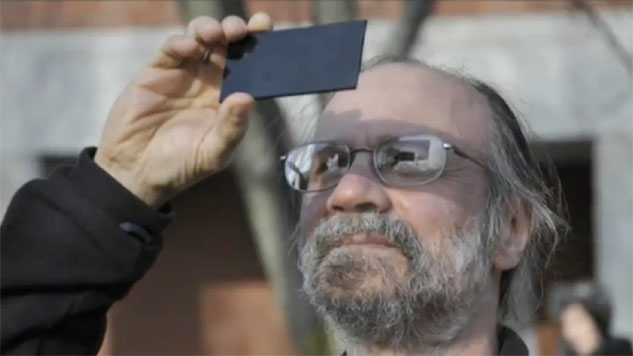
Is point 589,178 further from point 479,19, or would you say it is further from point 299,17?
point 299,17

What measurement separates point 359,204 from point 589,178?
7.43 meters

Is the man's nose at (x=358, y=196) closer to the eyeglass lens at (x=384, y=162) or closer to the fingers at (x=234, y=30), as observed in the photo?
the eyeglass lens at (x=384, y=162)

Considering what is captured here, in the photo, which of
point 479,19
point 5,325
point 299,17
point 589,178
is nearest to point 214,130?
point 5,325

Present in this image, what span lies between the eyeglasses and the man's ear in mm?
123

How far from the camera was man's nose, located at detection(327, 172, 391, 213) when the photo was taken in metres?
2.41

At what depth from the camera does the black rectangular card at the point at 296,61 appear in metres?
2.21

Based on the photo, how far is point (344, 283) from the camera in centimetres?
241

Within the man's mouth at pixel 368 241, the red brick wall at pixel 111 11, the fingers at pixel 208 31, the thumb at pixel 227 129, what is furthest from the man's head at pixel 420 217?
the red brick wall at pixel 111 11

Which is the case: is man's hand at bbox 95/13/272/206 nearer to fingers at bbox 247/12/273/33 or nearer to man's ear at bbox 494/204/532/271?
fingers at bbox 247/12/273/33

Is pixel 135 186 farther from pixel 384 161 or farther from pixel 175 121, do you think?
pixel 384 161

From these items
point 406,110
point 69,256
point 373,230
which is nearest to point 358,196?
point 373,230

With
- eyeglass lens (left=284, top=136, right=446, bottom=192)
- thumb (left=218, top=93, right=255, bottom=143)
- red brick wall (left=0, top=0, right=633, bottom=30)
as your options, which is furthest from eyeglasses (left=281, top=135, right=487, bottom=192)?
red brick wall (left=0, top=0, right=633, bottom=30)

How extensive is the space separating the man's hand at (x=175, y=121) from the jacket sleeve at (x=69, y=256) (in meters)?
0.04

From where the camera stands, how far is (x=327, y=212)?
246cm
